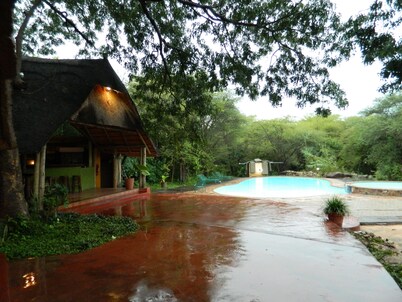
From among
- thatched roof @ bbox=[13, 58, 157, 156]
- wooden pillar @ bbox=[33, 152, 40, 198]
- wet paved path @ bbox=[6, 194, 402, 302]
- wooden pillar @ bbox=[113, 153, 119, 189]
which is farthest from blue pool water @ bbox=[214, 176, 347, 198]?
wooden pillar @ bbox=[33, 152, 40, 198]

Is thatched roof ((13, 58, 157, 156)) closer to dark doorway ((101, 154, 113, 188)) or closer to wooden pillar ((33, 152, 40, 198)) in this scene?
wooden pillar ((33, 152, 40, 198))

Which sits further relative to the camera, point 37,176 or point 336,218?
point 336,218

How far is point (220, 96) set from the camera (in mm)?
24844

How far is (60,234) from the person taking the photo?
607cm

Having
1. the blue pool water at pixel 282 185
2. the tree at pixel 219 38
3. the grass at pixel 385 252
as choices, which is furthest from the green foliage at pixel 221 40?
the blue pool water at pixel 282 185

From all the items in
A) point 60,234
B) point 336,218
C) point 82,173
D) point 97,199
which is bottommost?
point 336,218

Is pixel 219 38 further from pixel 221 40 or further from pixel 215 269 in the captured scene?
pixel 215 269

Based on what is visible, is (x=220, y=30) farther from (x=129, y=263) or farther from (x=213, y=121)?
(x=213, y=121)

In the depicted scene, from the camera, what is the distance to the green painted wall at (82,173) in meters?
11.5

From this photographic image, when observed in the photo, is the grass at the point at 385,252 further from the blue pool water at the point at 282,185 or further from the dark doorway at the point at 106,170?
the blue pool water at the point at 282,185

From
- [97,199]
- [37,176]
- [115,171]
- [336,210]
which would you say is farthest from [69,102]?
[336,210]

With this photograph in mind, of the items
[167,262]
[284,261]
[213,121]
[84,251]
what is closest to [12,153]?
[84,251]

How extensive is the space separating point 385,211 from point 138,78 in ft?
31.9

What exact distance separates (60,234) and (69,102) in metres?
4.02
